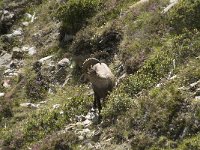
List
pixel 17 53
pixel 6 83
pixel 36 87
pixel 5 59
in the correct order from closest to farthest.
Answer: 1. pixel 36 87
2. pixel 6 83
3. pixel 17 53
4. pixel 5 59

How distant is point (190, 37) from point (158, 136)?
Result: 5.48 m

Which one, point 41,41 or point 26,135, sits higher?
point 41,41

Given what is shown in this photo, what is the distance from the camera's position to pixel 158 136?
14.6m

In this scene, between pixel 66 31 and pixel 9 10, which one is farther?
pixel 9 10

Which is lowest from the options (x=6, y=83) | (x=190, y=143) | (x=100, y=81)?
(x=190, y=143)

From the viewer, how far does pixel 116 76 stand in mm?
20422

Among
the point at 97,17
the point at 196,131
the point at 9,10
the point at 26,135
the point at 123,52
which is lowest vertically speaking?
the point at 196,131

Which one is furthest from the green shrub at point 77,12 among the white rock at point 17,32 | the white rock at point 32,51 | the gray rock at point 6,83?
the white rock at point 17,32

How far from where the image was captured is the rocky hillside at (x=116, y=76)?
15.2 m

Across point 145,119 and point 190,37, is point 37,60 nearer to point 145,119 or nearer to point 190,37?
point 190,37

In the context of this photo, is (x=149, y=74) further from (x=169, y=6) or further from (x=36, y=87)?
(x=36, y=87)

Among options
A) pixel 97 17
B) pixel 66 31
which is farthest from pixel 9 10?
pixel 97 17

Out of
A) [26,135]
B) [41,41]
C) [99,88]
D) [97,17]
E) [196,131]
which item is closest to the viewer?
[196,131]

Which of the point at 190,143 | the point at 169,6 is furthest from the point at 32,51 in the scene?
the point at 190,143
